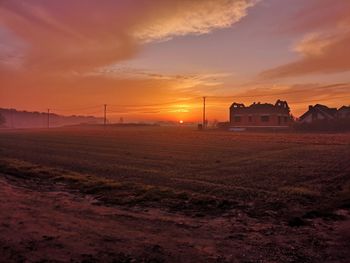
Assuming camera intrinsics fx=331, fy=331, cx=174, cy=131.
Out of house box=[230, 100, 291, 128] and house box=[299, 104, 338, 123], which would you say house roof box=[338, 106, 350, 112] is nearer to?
house box=[299, 104, 338, 123]

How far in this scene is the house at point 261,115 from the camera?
3856 inches

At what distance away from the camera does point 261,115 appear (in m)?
99.2

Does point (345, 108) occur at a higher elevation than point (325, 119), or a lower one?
higher

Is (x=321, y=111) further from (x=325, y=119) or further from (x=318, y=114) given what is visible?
(x=325, y=119)

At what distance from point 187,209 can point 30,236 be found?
5537 millimetres

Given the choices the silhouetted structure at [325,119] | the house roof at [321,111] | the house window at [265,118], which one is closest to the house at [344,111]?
the silhouetted structure at [325,119]

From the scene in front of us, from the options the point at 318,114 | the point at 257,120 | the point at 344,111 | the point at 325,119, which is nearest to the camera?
the point at 325,119

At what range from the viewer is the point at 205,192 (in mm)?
14977

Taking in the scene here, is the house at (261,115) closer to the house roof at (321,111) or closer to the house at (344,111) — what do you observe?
the house roof at (321,111)

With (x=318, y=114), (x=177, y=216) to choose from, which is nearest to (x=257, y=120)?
(x=318, y=114)

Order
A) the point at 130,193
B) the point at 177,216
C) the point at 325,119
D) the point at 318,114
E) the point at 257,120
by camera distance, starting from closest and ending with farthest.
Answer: the point at 177,216 < the point at 130,193 < the point at 325,119 < the point at 318,114 < the point at 257,120

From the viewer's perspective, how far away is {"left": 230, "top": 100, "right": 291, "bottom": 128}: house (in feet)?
321

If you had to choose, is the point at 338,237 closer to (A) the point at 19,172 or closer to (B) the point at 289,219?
(B) the point at 289,219

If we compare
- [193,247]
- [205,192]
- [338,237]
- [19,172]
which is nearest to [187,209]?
[205,192]
